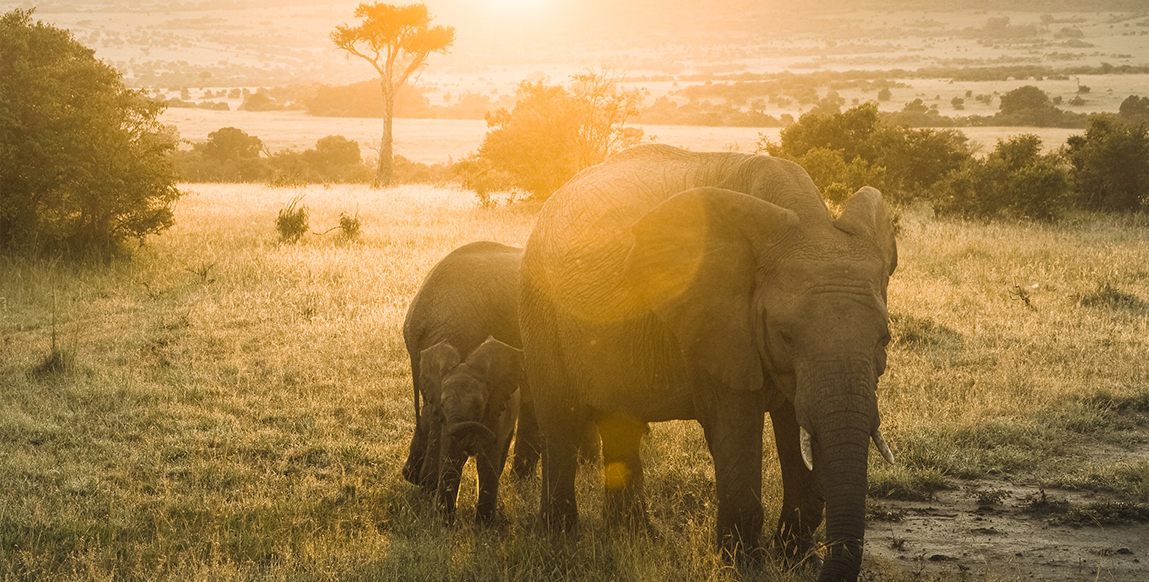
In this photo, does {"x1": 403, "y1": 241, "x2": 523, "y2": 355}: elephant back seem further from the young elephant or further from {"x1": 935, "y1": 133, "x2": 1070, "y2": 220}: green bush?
{"x1": 935, "y1": 133, "x2": 1070, "y2": 220}: green bush

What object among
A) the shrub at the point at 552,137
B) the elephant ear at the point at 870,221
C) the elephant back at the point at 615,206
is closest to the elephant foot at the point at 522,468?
the elephant back at the point at 615,206

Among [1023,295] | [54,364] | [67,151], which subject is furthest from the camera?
[67,151]

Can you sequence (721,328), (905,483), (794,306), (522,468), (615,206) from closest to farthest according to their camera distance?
(794,306), (721,328), (615,206), (905,483), (522,468)

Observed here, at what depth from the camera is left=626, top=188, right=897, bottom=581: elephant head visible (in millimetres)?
3955

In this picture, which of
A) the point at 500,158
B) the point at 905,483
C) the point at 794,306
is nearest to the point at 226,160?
the point at 500,158

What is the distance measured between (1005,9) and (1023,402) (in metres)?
179

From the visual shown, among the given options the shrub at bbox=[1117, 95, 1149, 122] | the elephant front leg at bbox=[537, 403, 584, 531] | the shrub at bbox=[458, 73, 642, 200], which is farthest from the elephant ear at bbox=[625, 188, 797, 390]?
the shrub at bbox=[1117, 95, 1149, 122]

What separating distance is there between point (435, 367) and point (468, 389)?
0.36m

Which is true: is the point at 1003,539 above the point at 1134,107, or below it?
below

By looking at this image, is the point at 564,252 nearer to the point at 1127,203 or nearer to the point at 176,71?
the point at 1127,203

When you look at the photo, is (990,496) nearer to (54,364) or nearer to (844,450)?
(844,450)

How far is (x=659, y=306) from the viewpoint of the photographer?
4.68 metres

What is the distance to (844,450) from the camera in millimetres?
3914

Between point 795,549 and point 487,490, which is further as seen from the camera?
point 487,490
